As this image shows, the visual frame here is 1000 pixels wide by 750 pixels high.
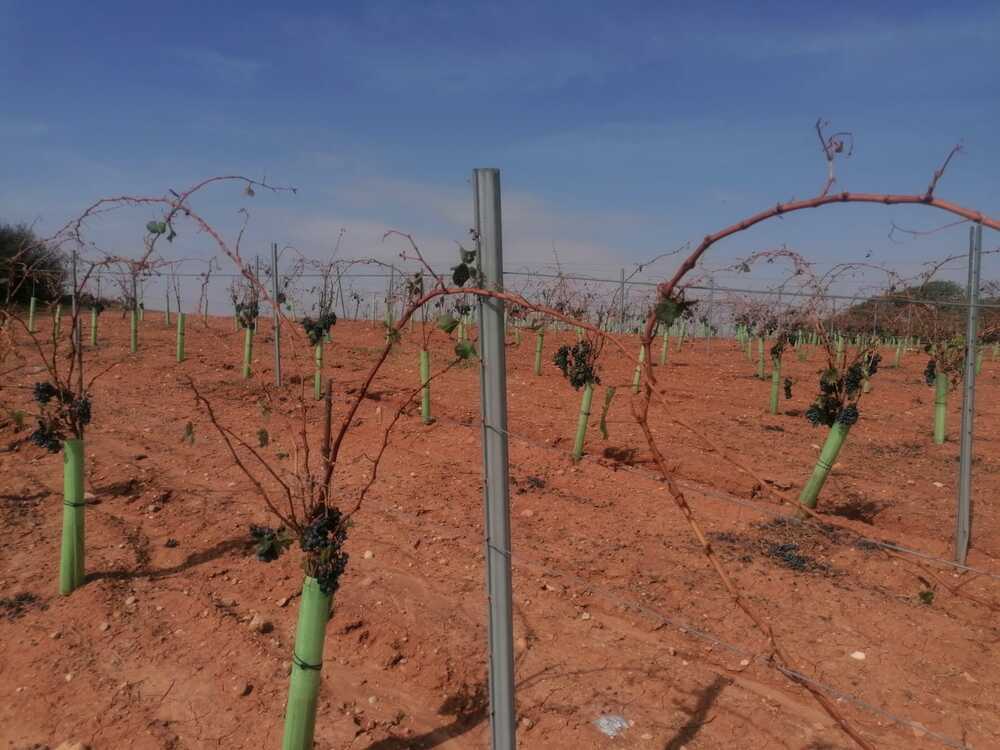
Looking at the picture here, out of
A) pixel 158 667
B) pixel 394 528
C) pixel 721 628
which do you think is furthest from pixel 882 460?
pixel 158 667

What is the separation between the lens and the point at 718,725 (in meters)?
2.53

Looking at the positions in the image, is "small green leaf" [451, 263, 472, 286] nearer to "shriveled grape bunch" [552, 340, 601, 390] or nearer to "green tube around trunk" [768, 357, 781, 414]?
"shriveled grape bunch" [552, 340, 601, 390]

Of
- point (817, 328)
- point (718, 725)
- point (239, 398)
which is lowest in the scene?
point (718, 725)

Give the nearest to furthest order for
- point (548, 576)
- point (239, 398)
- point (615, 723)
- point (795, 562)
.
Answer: point (615, 723) → point (548, 576) → point (795, 562) → point (239, 398)

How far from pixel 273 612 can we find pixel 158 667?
1.77 feet

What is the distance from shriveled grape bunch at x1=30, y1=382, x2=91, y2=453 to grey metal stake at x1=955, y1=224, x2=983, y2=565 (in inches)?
176

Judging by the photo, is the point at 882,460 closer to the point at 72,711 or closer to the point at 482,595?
the point at 482,595

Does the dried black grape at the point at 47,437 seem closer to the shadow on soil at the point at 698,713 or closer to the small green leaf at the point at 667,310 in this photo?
the shadow on soil at the point at 698,713

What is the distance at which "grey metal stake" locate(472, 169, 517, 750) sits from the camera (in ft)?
5.49

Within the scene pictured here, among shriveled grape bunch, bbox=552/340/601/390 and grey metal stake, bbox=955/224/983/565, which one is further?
shriveled grape bunch, bbox=552/340/601/390

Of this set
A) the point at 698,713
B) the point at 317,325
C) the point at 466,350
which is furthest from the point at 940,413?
the point at 466,350

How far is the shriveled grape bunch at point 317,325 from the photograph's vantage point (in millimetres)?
6818

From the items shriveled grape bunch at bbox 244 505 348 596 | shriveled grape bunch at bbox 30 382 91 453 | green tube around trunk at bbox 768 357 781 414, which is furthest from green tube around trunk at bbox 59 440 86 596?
green tube around trunk at bbox 768 357 781 414

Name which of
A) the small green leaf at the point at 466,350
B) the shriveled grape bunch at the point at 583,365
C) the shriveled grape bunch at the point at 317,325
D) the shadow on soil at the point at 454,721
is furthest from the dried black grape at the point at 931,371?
the small green leaf at the point at 466,350
